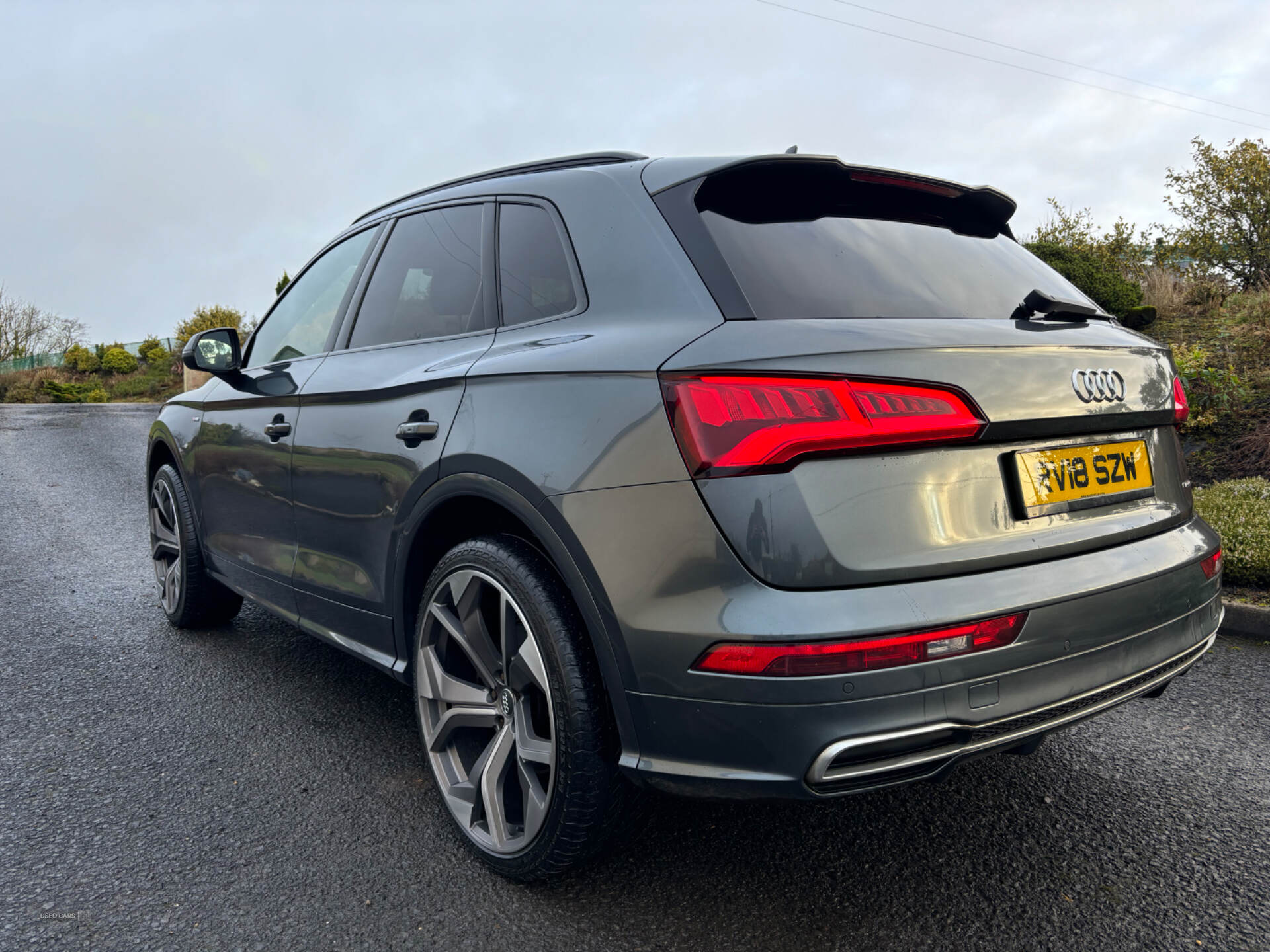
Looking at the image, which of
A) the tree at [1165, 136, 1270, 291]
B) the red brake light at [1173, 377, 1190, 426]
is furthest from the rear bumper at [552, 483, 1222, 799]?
the tree at [1165, 136, 1270, 291]

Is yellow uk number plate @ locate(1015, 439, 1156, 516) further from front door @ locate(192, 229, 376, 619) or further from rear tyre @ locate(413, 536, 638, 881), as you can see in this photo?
front door @ locate(192, 229, 376, 619)

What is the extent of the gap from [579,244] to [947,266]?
910 millimetres

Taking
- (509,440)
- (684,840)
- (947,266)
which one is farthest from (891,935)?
(947,266)

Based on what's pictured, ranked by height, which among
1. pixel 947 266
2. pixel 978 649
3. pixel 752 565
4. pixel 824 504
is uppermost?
pixel 947 266

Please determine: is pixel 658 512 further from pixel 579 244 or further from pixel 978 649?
pixel 579 244

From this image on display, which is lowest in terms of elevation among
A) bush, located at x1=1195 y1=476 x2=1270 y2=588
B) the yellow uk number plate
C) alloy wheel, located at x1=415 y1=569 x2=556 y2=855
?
bush, located at x1=1195 y1=476 x2=1270 y2=588

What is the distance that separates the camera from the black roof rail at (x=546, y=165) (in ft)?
7.98

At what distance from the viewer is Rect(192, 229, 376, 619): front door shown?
3.26 meters

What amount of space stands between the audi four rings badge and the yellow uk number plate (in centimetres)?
10

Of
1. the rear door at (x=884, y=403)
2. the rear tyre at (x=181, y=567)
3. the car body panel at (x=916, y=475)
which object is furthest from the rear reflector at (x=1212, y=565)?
the rear tyre at (x=181, y=567)

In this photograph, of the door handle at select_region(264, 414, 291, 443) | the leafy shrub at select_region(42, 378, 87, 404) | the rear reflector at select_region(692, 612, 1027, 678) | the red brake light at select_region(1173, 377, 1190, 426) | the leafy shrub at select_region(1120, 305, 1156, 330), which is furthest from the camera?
the leafy shrub at select_region(42, 378, 87, 404)

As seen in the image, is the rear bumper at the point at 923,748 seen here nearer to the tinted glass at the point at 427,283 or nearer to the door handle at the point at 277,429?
the tinted glass at the point at 427,283

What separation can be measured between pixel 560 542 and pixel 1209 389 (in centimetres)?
768

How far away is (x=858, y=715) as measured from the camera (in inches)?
64.1
